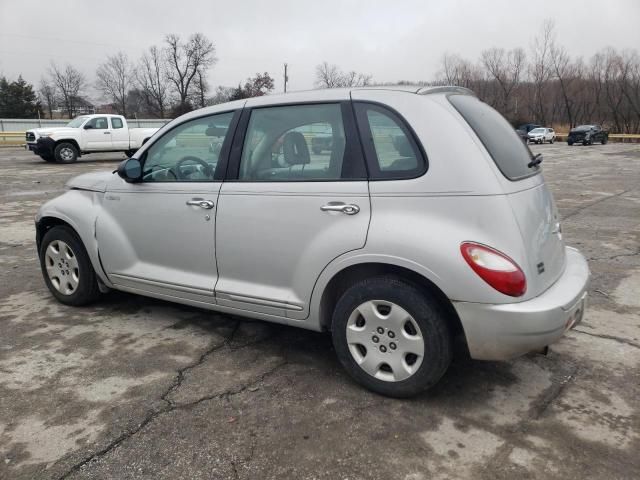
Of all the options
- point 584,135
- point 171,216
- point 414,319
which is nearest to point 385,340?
point 414,319

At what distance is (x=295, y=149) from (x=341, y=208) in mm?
614

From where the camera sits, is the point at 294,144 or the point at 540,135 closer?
the point at 294,144

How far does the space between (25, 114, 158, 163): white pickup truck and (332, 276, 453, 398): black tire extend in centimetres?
1839

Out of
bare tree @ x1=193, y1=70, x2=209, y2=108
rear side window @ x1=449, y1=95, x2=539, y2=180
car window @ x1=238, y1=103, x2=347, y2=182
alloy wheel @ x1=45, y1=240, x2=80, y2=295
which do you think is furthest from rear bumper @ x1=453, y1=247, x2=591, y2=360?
bare tree @ x1=193, y1=70, x2=209, y2=108

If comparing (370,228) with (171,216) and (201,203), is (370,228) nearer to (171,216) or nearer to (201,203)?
(201,203)

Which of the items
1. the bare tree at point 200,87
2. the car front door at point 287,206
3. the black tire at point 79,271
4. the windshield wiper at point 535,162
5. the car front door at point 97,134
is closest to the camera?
the car front door at point 287,206

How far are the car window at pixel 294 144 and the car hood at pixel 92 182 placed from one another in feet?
4.66

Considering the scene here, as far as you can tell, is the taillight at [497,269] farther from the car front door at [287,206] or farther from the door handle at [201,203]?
the door handle at [201,203]

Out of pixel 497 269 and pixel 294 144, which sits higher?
pixel 294 144

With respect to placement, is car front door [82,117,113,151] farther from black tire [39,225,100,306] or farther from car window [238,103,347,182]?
car window [238,103,347,182]

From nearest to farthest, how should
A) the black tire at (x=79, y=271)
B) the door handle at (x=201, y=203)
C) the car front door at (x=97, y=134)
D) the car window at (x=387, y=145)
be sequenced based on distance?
the car window at (x=387, y=145), the door handle at (x=201, y=203), the black tire at (x=79, y=271), the car front door at (x=97, y=134)

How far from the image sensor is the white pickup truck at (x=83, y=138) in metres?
19.5

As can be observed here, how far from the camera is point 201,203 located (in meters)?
3.48

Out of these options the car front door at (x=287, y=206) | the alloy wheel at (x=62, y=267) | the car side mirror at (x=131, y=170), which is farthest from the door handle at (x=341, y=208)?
the alloy wheel at (x=62, y=267)
